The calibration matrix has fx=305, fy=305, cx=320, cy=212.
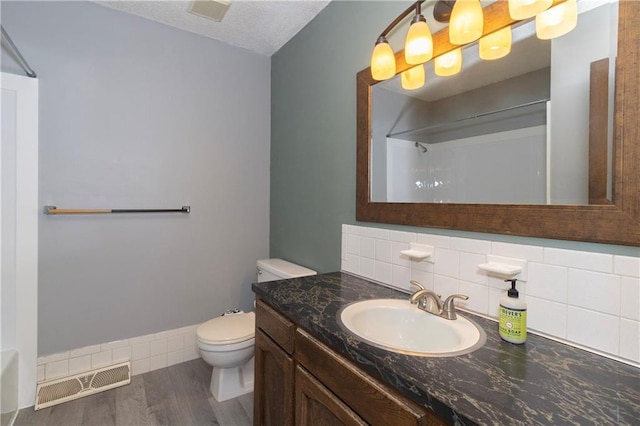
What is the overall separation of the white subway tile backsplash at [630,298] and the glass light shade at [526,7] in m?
0.80

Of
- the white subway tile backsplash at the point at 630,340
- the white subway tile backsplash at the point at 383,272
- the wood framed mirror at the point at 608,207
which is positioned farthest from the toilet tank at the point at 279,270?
the white subway tile backsplash at the point at 630,340

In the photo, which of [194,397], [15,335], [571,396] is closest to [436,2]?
[571,396]

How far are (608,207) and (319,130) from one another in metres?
1.50

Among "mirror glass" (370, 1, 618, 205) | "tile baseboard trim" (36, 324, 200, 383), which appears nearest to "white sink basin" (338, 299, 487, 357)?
"mirror glass" (370, 1, 618, 205)

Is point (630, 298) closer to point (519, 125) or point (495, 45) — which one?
point (519, 125)

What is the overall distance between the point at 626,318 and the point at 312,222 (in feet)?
5.06

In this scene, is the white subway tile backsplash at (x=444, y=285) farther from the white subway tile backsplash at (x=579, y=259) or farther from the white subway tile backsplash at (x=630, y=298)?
the white subway tile backsplash at (x=630, y=298)

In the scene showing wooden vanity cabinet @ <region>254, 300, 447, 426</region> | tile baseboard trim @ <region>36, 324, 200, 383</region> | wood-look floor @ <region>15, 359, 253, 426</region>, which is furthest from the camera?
tile baseboard trim @ <region>36, 324, 200, 383</region>

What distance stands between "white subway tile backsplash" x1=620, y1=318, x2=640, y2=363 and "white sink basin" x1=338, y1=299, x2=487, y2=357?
0.32 m

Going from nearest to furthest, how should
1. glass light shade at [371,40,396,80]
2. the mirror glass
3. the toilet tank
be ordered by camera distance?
the mirror glass < glass light shade at [371,40,396,80] < the toilet tank

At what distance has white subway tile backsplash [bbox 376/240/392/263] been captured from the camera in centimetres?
148

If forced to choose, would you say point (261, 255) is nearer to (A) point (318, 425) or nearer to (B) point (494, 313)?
(A) point (318, 425)

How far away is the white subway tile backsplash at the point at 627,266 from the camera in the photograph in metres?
0.78

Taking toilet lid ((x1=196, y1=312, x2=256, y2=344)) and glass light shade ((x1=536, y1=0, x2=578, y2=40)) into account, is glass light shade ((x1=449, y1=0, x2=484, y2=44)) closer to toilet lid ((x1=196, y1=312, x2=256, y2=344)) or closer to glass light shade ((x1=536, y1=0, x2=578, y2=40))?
glass light shade ((x1=536, y1=0, x2=578, y2=40))
